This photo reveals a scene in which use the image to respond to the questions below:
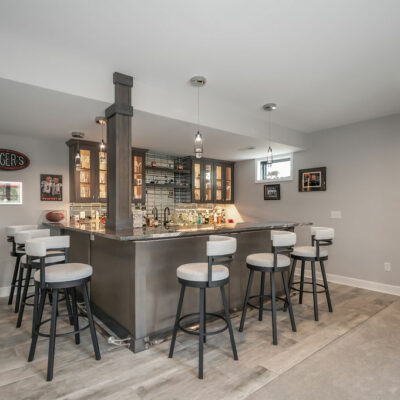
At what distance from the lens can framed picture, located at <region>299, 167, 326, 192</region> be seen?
205 inches

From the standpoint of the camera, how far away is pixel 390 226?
4422mm

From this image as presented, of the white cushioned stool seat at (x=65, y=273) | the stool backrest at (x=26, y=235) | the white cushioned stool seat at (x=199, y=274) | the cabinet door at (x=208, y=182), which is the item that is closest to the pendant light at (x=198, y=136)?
the white cushioned stool seat at (x=199, y=274)

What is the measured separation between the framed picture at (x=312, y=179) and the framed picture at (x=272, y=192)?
1.64ft

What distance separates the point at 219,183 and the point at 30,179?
381cm

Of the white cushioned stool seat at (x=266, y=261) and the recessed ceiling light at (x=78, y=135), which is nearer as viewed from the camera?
the white cushioned stool seat at (x=266, y=261)

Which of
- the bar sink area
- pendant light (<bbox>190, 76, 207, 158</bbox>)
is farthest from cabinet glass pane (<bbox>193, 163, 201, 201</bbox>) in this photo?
pendant light (<bbox>190, 76, 207, 158</bbox>)

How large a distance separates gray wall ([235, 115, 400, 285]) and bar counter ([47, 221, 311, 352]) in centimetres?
228

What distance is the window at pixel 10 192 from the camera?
4.33 meters

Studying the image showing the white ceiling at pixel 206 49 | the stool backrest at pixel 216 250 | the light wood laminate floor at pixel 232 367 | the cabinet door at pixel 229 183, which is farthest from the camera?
the cabinet door at pixel 229 183

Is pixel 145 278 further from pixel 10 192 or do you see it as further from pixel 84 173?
pixel 10 192

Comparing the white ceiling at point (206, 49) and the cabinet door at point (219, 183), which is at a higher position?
the white ceiling at point (206, 49)

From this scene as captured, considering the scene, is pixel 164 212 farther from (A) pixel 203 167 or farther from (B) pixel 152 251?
(B) pixel 152 251

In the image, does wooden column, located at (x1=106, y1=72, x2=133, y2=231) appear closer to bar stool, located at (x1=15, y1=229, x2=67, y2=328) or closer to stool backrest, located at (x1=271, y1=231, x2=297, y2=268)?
bar stool, located at (x1=15, y1=229, x2=67, y2=328)

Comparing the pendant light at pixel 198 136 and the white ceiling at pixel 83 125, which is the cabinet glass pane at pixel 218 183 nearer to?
the white ceiling at pixel 83 125
